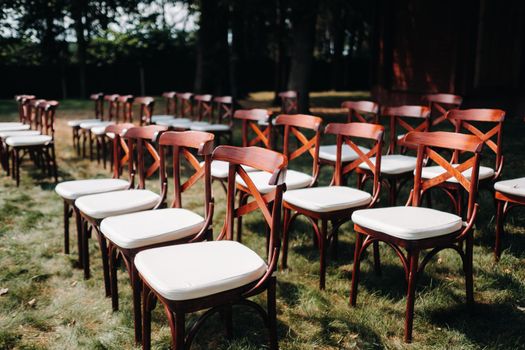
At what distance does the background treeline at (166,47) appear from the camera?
11727 mm

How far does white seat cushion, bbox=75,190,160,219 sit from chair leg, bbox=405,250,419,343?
1647 mm

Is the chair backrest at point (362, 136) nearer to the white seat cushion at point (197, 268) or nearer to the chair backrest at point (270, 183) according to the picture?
the chair backrest at point (270, 183)

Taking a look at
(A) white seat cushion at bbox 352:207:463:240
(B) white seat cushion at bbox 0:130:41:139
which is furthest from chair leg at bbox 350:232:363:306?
(B) white seat cushion at bbox 0:130:41:139

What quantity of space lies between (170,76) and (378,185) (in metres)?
19.6

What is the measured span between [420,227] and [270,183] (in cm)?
92

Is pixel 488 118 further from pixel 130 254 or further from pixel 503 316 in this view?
pixel 130 254

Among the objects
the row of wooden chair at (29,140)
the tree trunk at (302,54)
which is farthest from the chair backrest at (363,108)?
the tree trunk at (302,54)

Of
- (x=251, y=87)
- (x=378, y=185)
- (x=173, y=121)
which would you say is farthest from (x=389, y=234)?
(x=251, y=87)

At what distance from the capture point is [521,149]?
6789mm

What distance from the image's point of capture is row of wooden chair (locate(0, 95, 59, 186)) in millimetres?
6196

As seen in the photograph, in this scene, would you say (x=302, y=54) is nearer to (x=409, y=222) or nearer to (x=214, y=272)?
(x=409, y=222)

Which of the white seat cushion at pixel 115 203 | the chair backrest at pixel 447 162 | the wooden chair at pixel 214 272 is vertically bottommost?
the wooden chair at pixel 214 272

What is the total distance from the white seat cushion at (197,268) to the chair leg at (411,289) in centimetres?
86

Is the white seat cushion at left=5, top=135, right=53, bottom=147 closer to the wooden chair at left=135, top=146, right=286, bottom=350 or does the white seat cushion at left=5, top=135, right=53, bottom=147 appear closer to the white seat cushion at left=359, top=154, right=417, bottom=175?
the white seat cushion at left=359, top=154, right=417, bottom=175
